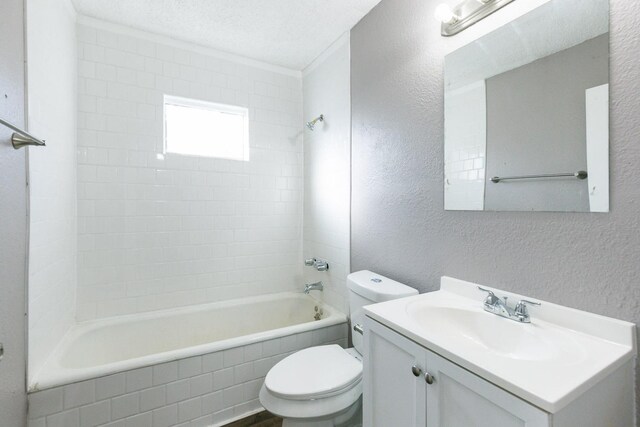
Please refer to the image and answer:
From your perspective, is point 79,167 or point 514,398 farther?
point 79,167

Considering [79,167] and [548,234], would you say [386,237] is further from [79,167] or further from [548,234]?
[79,167]

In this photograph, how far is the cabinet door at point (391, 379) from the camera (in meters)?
0.86

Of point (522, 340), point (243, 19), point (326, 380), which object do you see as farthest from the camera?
point (243, 19)

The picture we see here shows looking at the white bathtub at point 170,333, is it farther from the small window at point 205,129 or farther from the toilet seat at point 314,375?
the small window at point 205,129

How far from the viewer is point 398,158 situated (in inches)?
62.4

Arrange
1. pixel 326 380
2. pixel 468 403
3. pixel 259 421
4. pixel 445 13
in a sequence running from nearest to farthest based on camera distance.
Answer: pixel 468 403, pixel 445 13, pixel 326 380, pixel 259 421

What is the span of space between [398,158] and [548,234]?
31.5 inches

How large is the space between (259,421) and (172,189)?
169 cm

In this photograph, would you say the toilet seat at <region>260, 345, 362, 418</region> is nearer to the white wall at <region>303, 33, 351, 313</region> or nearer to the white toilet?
the white toilet

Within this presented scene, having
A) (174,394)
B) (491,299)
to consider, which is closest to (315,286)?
(174,394)

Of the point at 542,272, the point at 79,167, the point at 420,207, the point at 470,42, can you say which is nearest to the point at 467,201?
the point at 420,207

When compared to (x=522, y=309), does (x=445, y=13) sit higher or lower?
higher

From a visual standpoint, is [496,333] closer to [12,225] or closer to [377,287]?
[377,287]

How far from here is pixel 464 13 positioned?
1.22 meters
